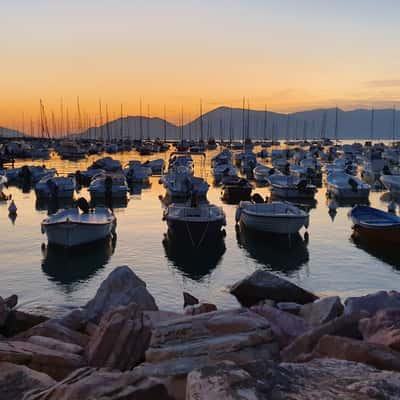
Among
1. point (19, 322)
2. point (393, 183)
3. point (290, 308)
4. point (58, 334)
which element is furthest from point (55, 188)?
point (58, 334)

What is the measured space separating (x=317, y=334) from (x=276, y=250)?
15933 mm

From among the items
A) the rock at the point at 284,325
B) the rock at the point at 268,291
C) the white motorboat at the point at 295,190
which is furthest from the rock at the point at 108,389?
the white motorboat at the point at 295,190

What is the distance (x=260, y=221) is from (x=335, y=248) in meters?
3.73

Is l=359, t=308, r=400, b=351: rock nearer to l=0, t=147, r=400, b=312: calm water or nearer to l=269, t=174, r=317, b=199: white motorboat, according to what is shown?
l=0, t=147, r=400, b=312: calm water

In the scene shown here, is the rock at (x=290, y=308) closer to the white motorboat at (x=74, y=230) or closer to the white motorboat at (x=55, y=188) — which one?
the white motorboat at (x=74, y=230)

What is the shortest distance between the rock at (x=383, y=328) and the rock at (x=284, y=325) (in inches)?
43.9

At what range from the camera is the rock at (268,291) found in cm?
1545

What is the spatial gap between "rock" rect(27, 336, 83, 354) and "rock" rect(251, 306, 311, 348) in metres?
3.34

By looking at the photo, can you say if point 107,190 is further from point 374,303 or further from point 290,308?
point 374,303

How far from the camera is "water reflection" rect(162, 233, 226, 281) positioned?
822 inches

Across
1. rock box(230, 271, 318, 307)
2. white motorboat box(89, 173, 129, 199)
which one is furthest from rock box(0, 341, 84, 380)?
white motorboat box(89, 173, 129, 199)

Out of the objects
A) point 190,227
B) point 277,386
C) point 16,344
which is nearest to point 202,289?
point 190,227

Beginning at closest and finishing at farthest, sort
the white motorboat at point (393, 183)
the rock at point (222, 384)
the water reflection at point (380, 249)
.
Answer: the rock at point (222, 384) → the water reflection at point (380, 249) → the white motorboat at point (393, 183)

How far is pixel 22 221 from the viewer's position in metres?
31.8
